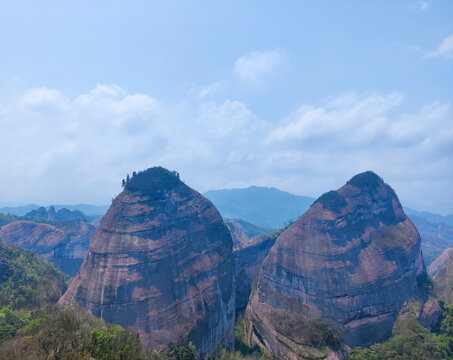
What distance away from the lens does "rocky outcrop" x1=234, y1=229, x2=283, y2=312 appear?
53.7 m

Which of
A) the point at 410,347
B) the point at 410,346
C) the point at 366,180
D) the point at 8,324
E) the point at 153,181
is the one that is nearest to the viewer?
the point at 8,324

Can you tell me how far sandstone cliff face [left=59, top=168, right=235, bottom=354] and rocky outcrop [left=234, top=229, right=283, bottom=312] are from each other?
15813 millimetres

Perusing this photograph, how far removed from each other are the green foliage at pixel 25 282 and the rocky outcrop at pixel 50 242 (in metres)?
27.2

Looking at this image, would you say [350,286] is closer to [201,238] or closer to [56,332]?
[201,238]

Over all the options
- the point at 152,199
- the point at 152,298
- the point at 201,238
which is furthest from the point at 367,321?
the point at 152,199

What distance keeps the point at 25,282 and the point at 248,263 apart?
43453 millimetres

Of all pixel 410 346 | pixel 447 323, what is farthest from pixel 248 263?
pixel 447 323

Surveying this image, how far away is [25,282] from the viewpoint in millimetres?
38000

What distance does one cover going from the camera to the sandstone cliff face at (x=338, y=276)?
33.3 metres

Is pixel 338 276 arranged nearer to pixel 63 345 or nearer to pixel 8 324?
Answer: pixel 63 345

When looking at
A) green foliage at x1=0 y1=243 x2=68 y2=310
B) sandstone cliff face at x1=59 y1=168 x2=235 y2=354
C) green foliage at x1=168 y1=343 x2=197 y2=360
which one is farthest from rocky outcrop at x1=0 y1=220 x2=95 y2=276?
green foliage at x1=168 y1=343 x2=197 y2=360

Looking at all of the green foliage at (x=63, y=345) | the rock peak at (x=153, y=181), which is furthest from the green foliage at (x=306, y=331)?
the rock peak at (x=153, y=181)

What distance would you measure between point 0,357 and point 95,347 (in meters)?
4.17

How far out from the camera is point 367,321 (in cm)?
3353
